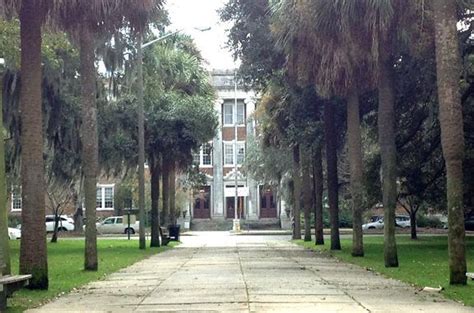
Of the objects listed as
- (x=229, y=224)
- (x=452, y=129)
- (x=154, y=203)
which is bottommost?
(x=229, y=224)

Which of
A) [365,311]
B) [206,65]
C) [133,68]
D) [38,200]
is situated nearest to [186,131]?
[133,68]

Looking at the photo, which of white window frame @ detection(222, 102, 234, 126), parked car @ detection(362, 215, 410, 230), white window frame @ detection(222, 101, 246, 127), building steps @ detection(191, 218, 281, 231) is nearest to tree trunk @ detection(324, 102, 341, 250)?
parked car @ detection(362, 215, 410, 230)

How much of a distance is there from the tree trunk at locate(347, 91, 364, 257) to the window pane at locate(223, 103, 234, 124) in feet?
161

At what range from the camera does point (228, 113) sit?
73688 millimetres

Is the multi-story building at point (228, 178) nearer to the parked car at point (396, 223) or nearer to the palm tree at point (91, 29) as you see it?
the parked car at point (396, 223)

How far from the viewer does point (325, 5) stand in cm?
1869

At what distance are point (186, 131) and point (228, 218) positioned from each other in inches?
1619

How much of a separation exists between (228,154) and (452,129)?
60.5 meters

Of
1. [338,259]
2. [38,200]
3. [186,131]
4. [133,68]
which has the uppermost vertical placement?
[133,68]

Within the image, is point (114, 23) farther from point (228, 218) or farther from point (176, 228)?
point (228, 218)

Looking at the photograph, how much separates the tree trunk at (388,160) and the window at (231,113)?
53.0m

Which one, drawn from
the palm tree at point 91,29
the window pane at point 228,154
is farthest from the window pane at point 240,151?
the palm tree at point 91,29

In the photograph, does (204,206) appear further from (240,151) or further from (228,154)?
(240,151)

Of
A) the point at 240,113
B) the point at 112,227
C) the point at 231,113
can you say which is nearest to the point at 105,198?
the point at 112,227
